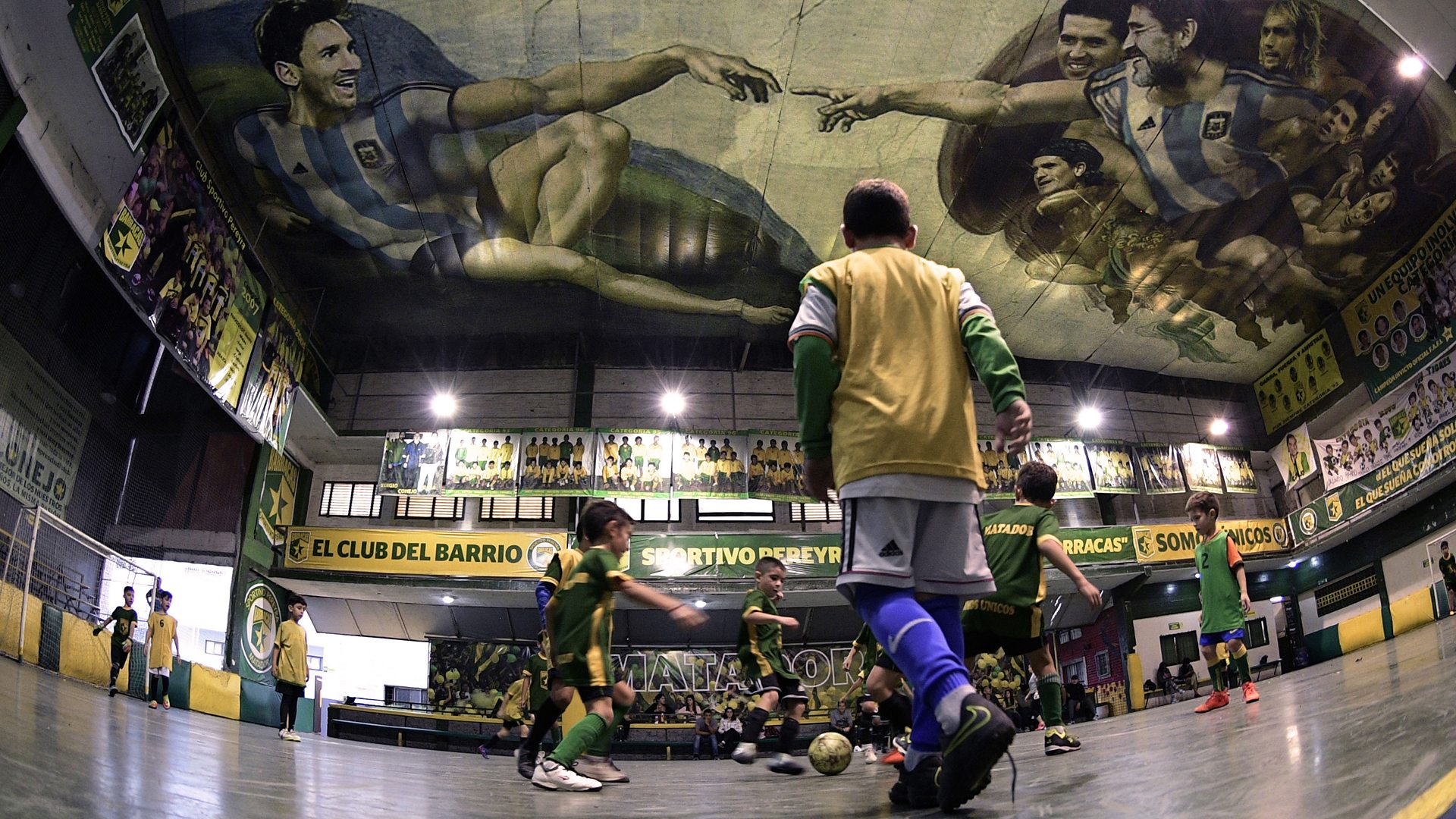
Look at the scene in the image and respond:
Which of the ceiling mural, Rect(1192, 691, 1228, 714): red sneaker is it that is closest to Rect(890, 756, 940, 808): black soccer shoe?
Rect(1192, 691, 1228, 714): red sneaker

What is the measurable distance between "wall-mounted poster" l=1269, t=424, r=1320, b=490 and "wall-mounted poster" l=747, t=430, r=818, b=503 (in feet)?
47.2

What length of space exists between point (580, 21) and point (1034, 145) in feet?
28.1

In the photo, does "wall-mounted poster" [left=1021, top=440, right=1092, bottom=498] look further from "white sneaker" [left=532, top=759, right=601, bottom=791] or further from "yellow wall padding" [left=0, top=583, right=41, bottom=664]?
"yellow wall padding" [left=0, top=583, right=41, bottom=664]

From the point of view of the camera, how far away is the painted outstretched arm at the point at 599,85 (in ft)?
44.1

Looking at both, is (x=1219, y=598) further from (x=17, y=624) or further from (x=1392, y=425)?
(x=1392, y=425)

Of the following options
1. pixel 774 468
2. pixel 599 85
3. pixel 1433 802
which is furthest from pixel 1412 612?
pixel 1433 802

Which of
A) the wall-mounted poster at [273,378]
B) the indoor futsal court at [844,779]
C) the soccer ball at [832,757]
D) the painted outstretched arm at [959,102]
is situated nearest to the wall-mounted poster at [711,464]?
the painted outstretched arm at [959,102]

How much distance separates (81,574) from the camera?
38.9 ft

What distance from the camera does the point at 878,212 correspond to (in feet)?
9.98

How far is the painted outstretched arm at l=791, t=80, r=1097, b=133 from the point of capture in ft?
46.1

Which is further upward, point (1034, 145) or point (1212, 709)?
point (1034, 145)

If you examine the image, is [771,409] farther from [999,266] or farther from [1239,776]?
[1239,776]

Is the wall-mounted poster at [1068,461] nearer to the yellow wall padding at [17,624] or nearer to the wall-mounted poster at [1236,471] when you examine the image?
the wall-mounted poster at [1236,471]

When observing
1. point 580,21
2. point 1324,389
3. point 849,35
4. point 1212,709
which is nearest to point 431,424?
point 580,21
